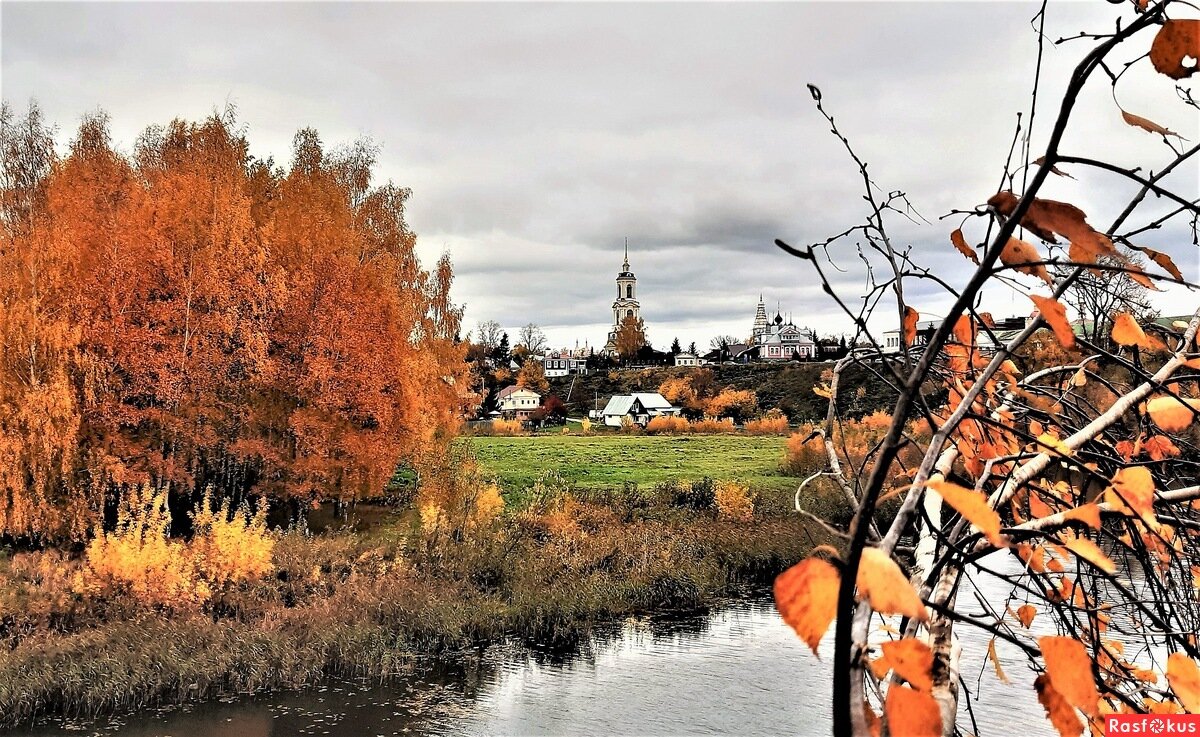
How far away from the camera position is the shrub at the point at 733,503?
21.8m

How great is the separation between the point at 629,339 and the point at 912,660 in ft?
328

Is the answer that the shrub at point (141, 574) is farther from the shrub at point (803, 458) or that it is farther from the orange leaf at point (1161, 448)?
the shrub at point (803, 458)

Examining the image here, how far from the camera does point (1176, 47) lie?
0.83m

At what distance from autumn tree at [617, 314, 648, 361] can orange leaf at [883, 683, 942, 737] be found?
9885 centimetres

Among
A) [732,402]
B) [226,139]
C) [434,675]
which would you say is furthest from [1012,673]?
[732,402]

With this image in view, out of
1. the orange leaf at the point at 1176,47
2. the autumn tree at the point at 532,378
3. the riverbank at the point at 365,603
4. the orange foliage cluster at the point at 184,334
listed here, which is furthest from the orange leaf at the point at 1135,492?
the autumn tree at the point at 532,378

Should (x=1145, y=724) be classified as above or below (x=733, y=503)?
above

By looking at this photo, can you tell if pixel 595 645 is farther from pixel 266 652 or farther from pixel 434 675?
pixel 266 652

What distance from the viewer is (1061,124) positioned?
680mm

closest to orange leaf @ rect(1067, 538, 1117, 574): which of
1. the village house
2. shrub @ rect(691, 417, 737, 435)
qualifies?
shrub @ rect(691, 417, 737, 435)

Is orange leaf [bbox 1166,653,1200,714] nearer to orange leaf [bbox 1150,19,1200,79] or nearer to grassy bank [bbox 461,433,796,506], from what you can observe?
orange leaf [bbox 1150,19,1200,79]

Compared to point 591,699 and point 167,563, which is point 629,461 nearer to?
point 167,563

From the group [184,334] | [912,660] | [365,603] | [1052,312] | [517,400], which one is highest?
[184,334]

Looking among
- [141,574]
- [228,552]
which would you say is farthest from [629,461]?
[141,574]
